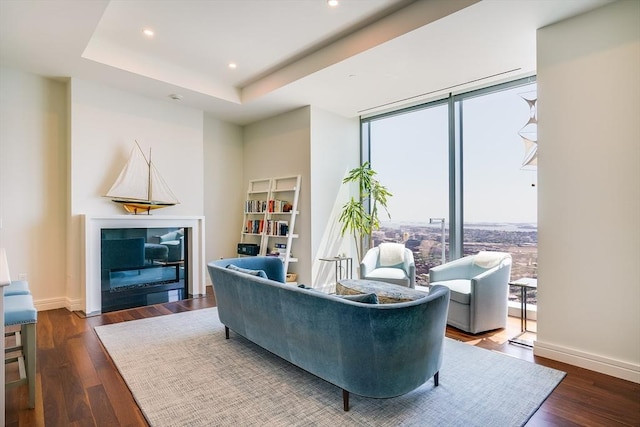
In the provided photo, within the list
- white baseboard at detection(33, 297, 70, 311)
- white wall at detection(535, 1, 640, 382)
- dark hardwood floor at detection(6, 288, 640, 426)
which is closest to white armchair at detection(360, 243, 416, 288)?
dark hardwood floor at detection(6, 288, 640, 426)

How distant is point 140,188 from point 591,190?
5029 mm

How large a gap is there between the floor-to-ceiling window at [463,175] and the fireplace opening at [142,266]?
325 centimetres

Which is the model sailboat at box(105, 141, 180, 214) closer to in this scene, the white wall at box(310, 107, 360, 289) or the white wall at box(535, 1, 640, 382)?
the white wall at box(310, 107, 360, 289)

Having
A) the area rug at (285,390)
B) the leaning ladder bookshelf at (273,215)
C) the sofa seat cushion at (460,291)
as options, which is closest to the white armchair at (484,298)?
the sofa seat cushion at (460,291)

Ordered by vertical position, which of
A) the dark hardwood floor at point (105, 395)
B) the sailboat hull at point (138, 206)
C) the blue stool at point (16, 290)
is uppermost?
the sailboat hull at point (138, 206)

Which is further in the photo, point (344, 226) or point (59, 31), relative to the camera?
point (344, 226)

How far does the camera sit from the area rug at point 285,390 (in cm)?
203

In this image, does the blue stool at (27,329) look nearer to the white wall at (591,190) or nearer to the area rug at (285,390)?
the area rug at (285,390)

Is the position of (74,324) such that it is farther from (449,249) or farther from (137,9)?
(449,249)

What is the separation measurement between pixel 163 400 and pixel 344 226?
370 cm

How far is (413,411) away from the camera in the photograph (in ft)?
6.86

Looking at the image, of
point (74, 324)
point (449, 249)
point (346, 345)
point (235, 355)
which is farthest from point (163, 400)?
point (449, 249)

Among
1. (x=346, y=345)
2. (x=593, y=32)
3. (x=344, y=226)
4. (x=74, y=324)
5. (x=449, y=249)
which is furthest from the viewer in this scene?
(x=344, y=226)

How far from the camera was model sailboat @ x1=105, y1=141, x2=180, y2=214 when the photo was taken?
439 cm
